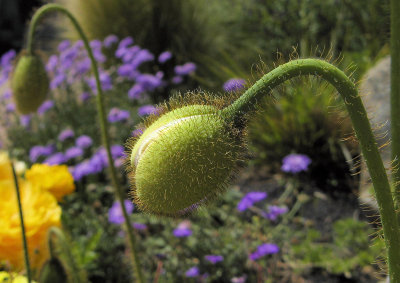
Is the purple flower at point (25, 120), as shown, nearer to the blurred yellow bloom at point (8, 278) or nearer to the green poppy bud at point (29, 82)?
the green poppy bud at point (29, 82)

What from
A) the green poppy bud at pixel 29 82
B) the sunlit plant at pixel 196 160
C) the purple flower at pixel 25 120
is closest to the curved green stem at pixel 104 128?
the green poppy bud at pixel 29 82

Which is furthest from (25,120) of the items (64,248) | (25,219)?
(64,248)

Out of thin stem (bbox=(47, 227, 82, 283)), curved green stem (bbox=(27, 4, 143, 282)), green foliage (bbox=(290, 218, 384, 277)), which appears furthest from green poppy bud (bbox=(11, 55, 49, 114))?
green foliage (bbox=(290, 218, 384, 277))

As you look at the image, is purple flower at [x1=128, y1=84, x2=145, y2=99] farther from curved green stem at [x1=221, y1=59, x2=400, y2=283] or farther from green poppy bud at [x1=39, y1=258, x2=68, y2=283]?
curved green stem at [x1=221, y1=59, x2=400, y2=283]

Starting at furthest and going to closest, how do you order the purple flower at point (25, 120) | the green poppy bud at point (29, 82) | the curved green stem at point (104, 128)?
the purple flower at point (25, 120)
the green poppy bud at point (29, 82)
the curved green stem at point (104, 128)

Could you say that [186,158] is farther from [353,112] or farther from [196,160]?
[353,112]
